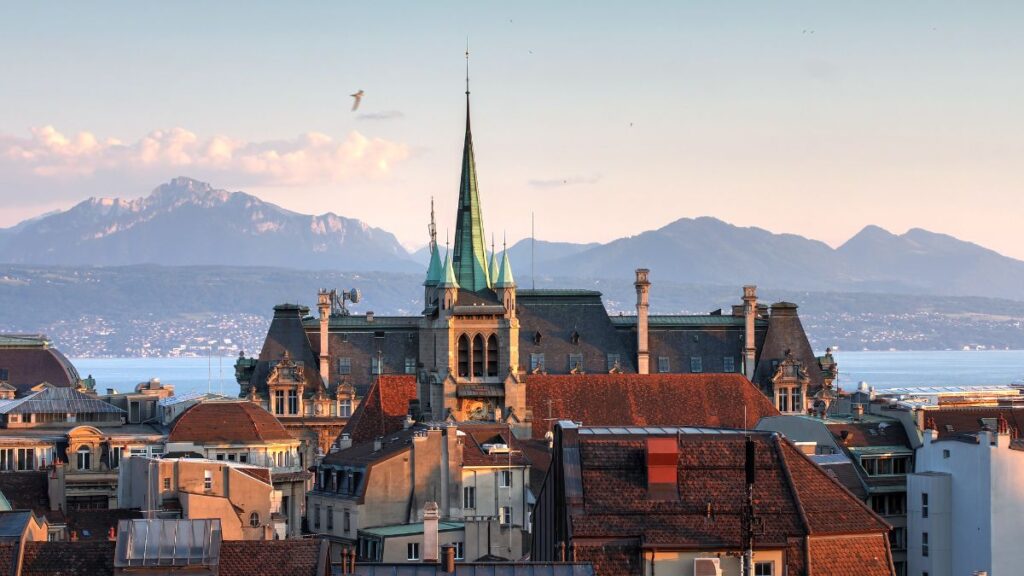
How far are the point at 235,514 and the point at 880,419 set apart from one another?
3678 centimetres

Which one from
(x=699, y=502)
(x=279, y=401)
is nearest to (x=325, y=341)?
(x=279, y=401)

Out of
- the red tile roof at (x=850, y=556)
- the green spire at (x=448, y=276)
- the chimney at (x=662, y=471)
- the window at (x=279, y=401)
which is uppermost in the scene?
the green spire at (x=448, y=276)

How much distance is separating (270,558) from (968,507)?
4081 centimetres

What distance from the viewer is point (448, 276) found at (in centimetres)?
14375

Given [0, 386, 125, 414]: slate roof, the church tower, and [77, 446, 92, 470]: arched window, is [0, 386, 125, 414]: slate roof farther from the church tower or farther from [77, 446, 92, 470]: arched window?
the church tower

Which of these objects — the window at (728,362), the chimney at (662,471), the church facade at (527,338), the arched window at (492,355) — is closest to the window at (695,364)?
the church facade at (527,338)

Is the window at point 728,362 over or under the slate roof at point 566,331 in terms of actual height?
under

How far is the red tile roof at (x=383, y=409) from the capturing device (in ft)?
427

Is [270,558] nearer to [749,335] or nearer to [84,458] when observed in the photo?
[84,458]

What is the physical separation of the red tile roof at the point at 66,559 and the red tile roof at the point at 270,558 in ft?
8.69

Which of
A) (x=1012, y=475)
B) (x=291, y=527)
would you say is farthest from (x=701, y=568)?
(x=291, y=527)

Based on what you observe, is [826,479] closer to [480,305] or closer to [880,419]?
[880,419]

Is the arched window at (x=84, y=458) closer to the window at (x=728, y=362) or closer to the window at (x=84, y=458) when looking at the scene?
the window at (x=84, y=458)

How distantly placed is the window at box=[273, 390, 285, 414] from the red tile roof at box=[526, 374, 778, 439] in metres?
21.4
